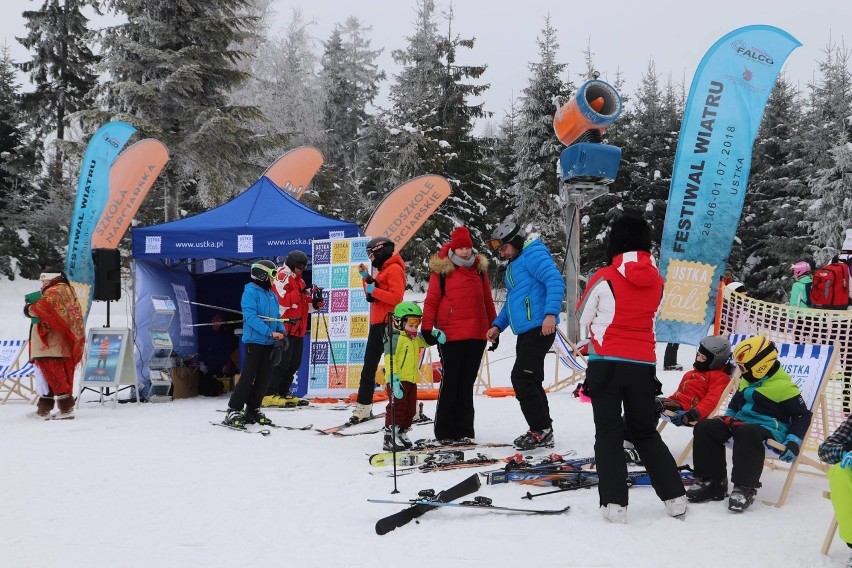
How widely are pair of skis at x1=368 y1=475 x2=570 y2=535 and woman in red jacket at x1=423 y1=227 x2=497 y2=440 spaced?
5.66 ft

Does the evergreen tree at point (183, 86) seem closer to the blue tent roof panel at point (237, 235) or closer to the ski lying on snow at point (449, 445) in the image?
the blue tent roof panel at point (237, 235)

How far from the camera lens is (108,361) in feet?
29.7

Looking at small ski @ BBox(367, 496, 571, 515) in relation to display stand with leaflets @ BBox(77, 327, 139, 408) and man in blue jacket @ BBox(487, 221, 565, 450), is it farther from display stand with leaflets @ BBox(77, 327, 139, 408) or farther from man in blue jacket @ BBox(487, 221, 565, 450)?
display stand with leaflets @ BBox(77, 327, 139, 408)

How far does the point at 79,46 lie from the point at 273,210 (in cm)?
2027

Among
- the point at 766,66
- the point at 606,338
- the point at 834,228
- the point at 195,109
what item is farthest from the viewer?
the point at 834,228

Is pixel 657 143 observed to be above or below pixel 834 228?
above

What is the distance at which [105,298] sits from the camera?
9.09 meters

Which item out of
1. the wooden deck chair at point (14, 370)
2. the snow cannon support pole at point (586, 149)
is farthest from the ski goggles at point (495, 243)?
the wooden deck chair at point (14, 370)

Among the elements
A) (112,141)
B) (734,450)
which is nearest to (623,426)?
(734,450)

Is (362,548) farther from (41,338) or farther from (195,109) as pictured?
(195,109)

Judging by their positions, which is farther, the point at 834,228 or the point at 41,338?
the point at 834,228

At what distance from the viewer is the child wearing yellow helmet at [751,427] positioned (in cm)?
405

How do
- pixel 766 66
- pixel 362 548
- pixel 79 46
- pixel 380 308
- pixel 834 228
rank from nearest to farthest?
1. pixel 362 548
2. pixel 380 308
3. pixel 766 66
4. pixel 834 228
5. pixel 79 46

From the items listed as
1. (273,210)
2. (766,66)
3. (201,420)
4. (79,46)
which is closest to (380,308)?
(201,420)
